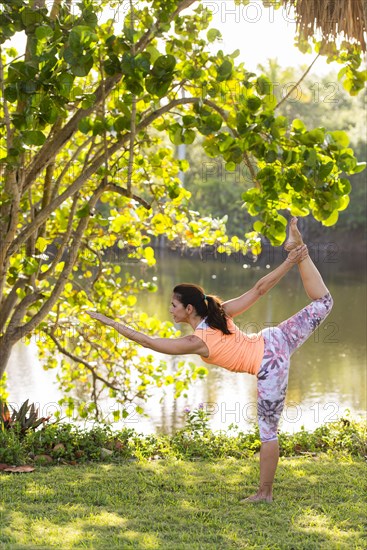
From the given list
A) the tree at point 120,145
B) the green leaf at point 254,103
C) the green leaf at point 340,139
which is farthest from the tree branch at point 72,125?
the green leaf at point 340,139

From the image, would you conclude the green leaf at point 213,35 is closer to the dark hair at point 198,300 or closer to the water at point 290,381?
the dark hair at point 198,300

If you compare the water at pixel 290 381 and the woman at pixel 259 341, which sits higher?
the water at pixel 290 381

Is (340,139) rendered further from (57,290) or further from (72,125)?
(57,290)

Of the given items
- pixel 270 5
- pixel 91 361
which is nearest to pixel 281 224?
pixel 270 5

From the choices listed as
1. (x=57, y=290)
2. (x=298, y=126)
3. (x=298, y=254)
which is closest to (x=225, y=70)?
(x=298, y=126)

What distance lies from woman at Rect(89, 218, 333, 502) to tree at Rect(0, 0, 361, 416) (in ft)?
2.68

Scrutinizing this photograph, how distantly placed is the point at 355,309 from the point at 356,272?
38.6 ft

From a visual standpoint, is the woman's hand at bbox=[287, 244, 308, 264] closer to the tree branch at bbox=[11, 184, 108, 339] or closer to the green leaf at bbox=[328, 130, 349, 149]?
the green leaf at bbox=[328, 130, 349, 149]

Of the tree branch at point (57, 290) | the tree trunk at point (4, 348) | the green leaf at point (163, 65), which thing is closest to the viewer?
the green leaf at point (163, 65)

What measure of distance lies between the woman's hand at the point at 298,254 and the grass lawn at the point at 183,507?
1.41m

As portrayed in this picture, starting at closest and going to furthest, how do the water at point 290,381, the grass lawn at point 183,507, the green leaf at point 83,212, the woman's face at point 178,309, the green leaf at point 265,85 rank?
the grass lawn at point 183,507 → the woman's face at point 178,309 → the green leaf at point 265,85 → the green leaf at point 83,212 → the water at point 290,381

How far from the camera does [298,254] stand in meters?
5.17

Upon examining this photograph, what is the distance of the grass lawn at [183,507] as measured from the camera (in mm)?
4152

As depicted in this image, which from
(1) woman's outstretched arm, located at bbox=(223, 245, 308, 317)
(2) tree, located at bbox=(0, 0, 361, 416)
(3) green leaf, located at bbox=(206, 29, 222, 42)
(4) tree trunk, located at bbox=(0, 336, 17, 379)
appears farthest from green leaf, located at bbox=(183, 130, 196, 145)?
(4) tree trunk, located at bbox=(0, 336, 17, 379)
